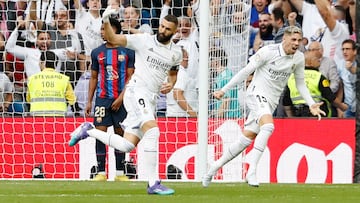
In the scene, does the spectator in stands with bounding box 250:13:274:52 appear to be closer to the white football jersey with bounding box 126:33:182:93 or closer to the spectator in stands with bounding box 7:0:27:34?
the spectator in stands with bounding box 7:0:27:34

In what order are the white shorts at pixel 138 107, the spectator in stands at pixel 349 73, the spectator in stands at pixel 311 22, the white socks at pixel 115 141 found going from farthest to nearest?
the spectator in stands at pixel 311 22
the spectator in stands at pixel 349 73
the white socks at pixel 115 141
the white shorts at pixel 138 107

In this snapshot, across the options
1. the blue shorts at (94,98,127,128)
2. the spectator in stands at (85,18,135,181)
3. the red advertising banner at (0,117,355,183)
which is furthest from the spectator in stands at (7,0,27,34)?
the blue shorts at (94,98,127,128)

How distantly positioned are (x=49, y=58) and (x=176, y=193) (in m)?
6.30

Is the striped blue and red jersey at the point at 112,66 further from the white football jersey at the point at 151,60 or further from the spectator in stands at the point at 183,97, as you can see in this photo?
the white football jersey at the point at 151,60

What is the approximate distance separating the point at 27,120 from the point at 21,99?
628mm

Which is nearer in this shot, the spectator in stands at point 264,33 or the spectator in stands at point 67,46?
the spectator in stands at point 67,46

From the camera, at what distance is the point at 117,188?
46.1 feet

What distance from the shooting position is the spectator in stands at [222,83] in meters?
17.2

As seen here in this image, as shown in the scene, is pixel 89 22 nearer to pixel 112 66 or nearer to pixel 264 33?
pixel 112 66

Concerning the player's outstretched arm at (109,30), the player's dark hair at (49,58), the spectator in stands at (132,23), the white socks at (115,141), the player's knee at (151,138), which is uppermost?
the player's outstretched arm at (109,30)

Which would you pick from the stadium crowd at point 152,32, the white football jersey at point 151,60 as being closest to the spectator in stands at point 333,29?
the stadium crowd at point 152,32

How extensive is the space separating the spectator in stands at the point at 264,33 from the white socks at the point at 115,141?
569 cm

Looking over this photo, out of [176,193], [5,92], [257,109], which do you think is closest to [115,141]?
[176,193]

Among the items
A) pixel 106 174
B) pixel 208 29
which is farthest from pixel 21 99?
pixel 208 29
